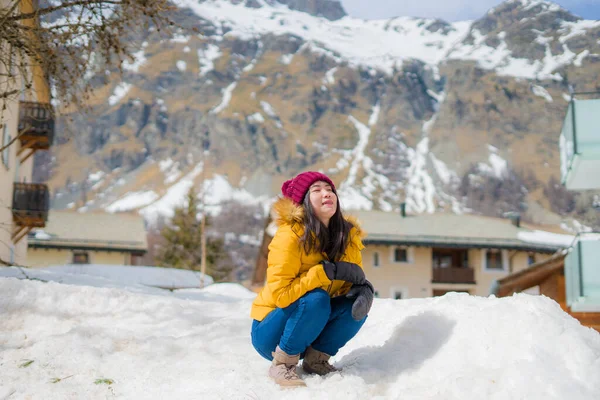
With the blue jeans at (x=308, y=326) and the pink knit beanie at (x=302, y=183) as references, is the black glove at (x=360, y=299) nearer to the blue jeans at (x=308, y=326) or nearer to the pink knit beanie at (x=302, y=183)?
the blue jeans at (x=308, y=326)

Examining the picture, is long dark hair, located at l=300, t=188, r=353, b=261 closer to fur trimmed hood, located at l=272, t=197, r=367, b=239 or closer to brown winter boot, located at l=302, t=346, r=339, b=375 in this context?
fur trimmed hood, located at l=272, t=197, r=367, b=239

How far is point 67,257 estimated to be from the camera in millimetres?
39938

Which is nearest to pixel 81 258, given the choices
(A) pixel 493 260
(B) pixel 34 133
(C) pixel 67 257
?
→ (C) pixel 67 257

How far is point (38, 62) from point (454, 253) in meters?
33.8

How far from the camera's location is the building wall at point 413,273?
120ft

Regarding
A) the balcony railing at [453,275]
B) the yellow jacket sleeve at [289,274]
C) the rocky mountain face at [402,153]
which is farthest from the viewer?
the rocky mountain face at [402,153]

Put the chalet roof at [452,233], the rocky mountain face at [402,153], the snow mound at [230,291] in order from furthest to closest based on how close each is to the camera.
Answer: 1. the rocky mountain face at [402,153]
2. the chalet roof at [452,233]
3. the snow mound at [230,291]

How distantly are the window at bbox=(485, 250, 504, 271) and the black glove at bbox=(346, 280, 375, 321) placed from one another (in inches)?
1367

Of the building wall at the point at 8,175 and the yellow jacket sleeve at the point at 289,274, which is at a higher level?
the building wall at the point at 8,175

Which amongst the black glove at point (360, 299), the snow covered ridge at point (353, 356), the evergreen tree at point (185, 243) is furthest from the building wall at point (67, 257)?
the black glove at point (360, 299)

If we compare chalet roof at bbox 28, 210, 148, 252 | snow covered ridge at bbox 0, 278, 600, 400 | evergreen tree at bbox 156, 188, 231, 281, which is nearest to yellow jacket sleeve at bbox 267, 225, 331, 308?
snow covered ridge at bbox 0, 278, 600, 400

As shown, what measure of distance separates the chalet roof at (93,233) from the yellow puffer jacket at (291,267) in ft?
116

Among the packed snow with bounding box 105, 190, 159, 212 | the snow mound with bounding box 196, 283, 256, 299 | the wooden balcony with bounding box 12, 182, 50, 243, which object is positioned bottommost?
the snow mound with bounding box 196, 283, 256, 299

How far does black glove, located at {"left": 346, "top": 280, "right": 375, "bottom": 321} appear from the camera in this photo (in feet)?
14.7
